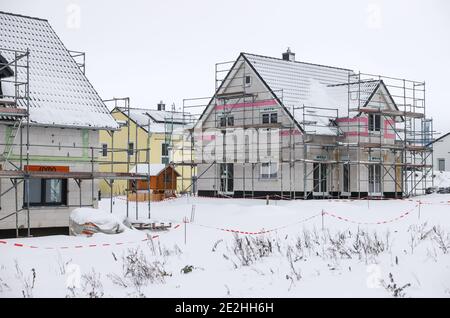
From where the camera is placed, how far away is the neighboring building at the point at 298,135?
35.5 metres

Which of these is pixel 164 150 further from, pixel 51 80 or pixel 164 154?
pixel 51 80

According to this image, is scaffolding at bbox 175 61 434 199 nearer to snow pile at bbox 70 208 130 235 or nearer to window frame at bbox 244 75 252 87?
window frame at bbox 244 75 252 87

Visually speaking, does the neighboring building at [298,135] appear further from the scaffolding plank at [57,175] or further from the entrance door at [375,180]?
the scaffolding plank at [57,175]

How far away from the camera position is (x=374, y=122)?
1497 inches

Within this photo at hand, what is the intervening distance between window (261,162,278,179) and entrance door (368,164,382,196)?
567 centimetres

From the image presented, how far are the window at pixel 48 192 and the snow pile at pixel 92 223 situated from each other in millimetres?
1864

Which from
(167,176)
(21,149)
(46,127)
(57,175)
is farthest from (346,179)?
(21,149)

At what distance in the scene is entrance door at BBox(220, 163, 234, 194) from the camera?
38688mm

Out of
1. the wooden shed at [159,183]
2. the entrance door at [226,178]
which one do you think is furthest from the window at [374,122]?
the wooden shed at [159,183]

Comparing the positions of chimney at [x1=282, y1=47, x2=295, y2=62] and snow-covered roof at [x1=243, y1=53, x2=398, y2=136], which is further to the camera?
chimney at [x1=282, y1=47, x2=295, y2=62]

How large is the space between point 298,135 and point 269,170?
2.73 meters

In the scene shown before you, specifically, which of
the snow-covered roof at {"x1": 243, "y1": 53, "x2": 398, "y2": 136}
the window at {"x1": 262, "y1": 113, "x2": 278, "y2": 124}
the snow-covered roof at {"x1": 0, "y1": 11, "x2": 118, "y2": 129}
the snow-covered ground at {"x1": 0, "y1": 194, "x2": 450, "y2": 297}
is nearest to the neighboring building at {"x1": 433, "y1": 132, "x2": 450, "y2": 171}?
the snow-covered roof at {"x1": 243, "y1": 53, "x2": 398, "y2": 136}

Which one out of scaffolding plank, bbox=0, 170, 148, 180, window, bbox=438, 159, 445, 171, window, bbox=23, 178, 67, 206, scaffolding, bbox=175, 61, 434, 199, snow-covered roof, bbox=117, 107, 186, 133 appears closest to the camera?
scaffolding plank, bbox=0, 170, 148, 180
